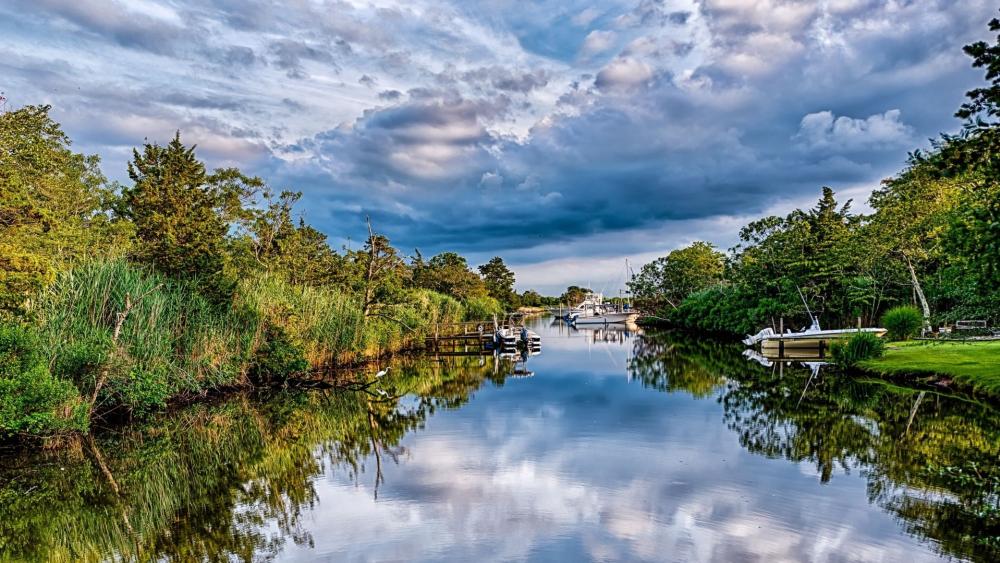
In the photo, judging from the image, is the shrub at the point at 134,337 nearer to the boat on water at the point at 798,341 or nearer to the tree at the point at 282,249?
the tree at the point at 282,249

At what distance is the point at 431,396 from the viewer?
23.5m

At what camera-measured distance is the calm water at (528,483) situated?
354 inches

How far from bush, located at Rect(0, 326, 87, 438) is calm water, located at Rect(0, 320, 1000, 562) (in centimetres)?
104

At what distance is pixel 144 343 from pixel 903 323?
33.9 meters

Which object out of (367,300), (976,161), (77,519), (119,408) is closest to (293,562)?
(77,519)

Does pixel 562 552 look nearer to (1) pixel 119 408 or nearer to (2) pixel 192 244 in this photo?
(1) pixel 119 408

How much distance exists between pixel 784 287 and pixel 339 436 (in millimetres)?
34350

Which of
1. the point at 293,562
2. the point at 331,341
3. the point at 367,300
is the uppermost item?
the point at 367,300

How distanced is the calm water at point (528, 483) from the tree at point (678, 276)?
53982mm

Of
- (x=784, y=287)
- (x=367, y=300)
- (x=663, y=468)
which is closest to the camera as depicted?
(x=663, y=468)

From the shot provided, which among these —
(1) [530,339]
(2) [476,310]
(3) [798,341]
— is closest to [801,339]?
(3) [798,341]

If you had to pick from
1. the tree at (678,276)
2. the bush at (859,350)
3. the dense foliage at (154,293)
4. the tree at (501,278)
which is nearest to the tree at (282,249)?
the dense foliage at (154,293)

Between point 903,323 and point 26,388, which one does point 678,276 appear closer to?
point 903,323

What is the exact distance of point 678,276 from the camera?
7656 centimetres
